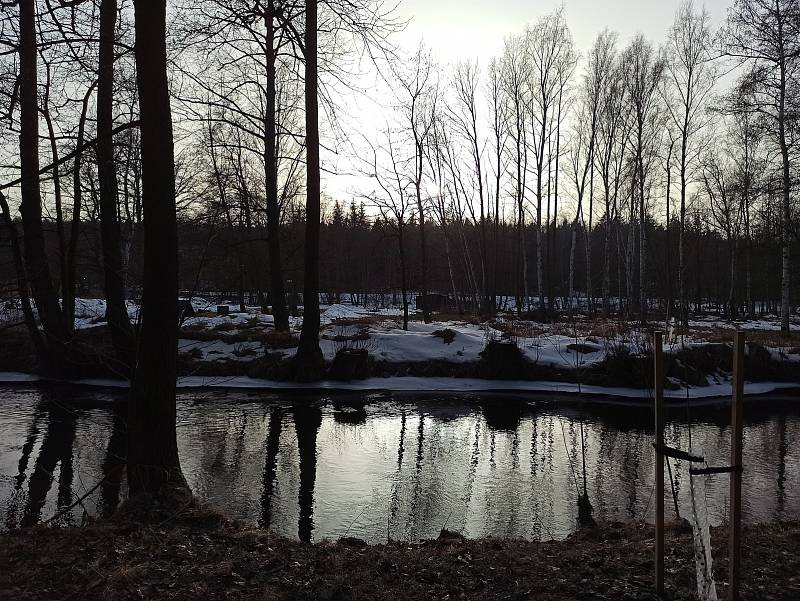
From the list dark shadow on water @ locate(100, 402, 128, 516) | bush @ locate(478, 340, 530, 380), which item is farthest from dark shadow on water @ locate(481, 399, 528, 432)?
dark shadow on water @ locate(100, 402, 128, 516)

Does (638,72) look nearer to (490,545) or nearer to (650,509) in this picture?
(650,509)

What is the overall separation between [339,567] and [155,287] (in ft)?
10.4

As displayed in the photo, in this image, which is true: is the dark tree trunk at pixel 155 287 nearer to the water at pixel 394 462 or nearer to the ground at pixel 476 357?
the water at pixel 394 462

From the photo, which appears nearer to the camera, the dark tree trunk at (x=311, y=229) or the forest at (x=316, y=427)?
the forest at (x=316, y=427)

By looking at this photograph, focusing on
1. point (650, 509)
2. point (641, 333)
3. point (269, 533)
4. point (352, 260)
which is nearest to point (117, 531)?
point (269, 533)

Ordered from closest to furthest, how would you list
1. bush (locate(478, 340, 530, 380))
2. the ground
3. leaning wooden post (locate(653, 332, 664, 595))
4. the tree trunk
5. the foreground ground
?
leaning wooden post (locate(653, 332, 664, 595)) < the foreground ground < the ground < bush (locate(478, 340, 530, 380)) < the tree trunk

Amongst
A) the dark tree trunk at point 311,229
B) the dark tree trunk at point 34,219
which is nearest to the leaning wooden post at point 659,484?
the dark tree trunk at point 311,229

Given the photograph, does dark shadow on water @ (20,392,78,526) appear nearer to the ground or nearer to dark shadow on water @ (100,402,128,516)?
dark shadow on water @ (100,402,128,516)

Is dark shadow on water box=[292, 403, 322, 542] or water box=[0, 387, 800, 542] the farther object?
water box=[0, 387, 800, 542]

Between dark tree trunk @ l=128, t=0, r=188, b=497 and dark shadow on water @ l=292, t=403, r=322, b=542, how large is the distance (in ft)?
4.60

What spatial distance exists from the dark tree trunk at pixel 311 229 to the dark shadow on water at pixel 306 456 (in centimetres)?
238

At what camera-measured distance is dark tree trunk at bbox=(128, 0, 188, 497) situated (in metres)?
5.30

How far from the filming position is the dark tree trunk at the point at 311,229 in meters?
13.3

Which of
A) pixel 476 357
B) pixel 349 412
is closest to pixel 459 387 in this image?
pixel 476 357
